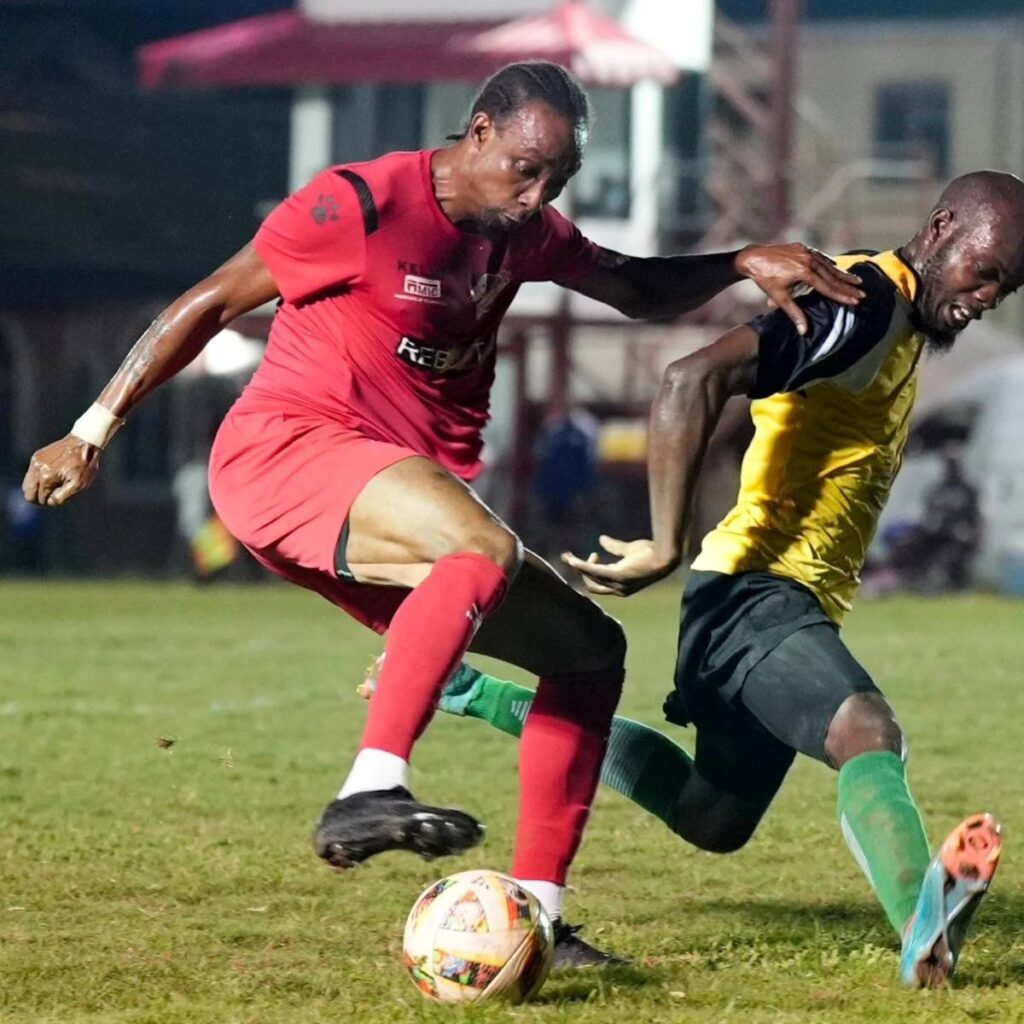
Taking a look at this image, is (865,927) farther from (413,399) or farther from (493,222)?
(493,222)

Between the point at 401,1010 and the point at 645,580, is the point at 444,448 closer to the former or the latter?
the point at 645,580

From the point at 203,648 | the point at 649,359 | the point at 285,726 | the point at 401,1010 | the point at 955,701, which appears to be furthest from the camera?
the point at 649,359

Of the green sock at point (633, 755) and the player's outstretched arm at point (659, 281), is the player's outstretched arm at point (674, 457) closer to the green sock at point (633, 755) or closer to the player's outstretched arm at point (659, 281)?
the player's outstretched arm at point (659, 281)

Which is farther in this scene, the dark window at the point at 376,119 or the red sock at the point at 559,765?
the dark window at the point at 376,119

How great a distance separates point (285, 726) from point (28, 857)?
13.0 feet

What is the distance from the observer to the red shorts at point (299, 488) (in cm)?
523

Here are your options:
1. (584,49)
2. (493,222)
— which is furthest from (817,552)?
(584,49)

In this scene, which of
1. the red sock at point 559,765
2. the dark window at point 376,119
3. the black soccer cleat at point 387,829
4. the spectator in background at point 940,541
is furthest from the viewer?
the dark window at point 376,119

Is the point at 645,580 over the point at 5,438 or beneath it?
over

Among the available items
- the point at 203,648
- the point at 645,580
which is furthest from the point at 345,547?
the point at 203,648

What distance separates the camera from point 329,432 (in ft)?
17.6

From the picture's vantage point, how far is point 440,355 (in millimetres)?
5520

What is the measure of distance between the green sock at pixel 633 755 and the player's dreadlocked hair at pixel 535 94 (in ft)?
4.88

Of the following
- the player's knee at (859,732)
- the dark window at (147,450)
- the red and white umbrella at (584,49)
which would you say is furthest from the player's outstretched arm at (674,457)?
the dark window at (147,450)
